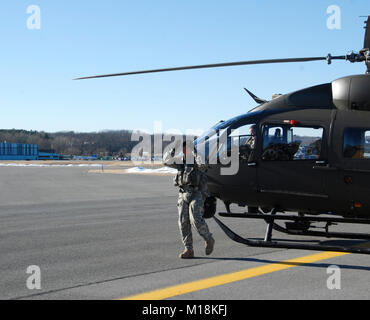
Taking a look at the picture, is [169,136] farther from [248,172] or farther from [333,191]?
[333,191]

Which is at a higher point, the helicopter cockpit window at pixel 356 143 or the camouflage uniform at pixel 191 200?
the helicopter cockpit window at pixel 356 143

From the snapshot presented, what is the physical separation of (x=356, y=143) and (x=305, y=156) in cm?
88

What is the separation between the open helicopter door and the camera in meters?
8.82

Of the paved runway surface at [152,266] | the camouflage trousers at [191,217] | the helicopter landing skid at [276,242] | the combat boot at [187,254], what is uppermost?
the camouflage trousers at [191,217]

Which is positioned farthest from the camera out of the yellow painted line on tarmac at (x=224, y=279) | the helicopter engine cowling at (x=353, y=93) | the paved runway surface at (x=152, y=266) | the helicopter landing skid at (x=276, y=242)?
the helicopter engine cowling at (x=353, y=93)

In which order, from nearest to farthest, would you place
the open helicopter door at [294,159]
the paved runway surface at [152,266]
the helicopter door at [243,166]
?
the paved runway surface at [152,266], the open helicopter door at [294,159], the helicopter door at [243,166]

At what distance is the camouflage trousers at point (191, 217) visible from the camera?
812cm

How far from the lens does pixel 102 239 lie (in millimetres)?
10023

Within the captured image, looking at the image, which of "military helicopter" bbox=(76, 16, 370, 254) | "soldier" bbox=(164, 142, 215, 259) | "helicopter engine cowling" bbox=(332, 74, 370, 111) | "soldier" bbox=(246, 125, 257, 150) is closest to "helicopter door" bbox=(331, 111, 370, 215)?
"military helicopter" bbox=(76, 16, 370, 254)

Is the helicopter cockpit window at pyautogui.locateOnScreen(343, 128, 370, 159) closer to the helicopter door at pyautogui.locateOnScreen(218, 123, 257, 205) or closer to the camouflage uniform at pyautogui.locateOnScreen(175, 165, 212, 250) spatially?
the helicopter door at pyautogui.locateOnScreen(218, 123, 257, 205)

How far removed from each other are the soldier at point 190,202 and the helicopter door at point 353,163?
2.29 m

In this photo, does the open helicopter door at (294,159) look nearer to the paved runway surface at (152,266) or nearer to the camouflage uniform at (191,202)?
the paved runway surface at (152,266)

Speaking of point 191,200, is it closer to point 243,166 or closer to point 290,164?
point 243,166

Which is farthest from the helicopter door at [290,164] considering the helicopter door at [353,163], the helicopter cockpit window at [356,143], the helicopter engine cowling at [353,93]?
the helicopter engine cowling at [353,93]
